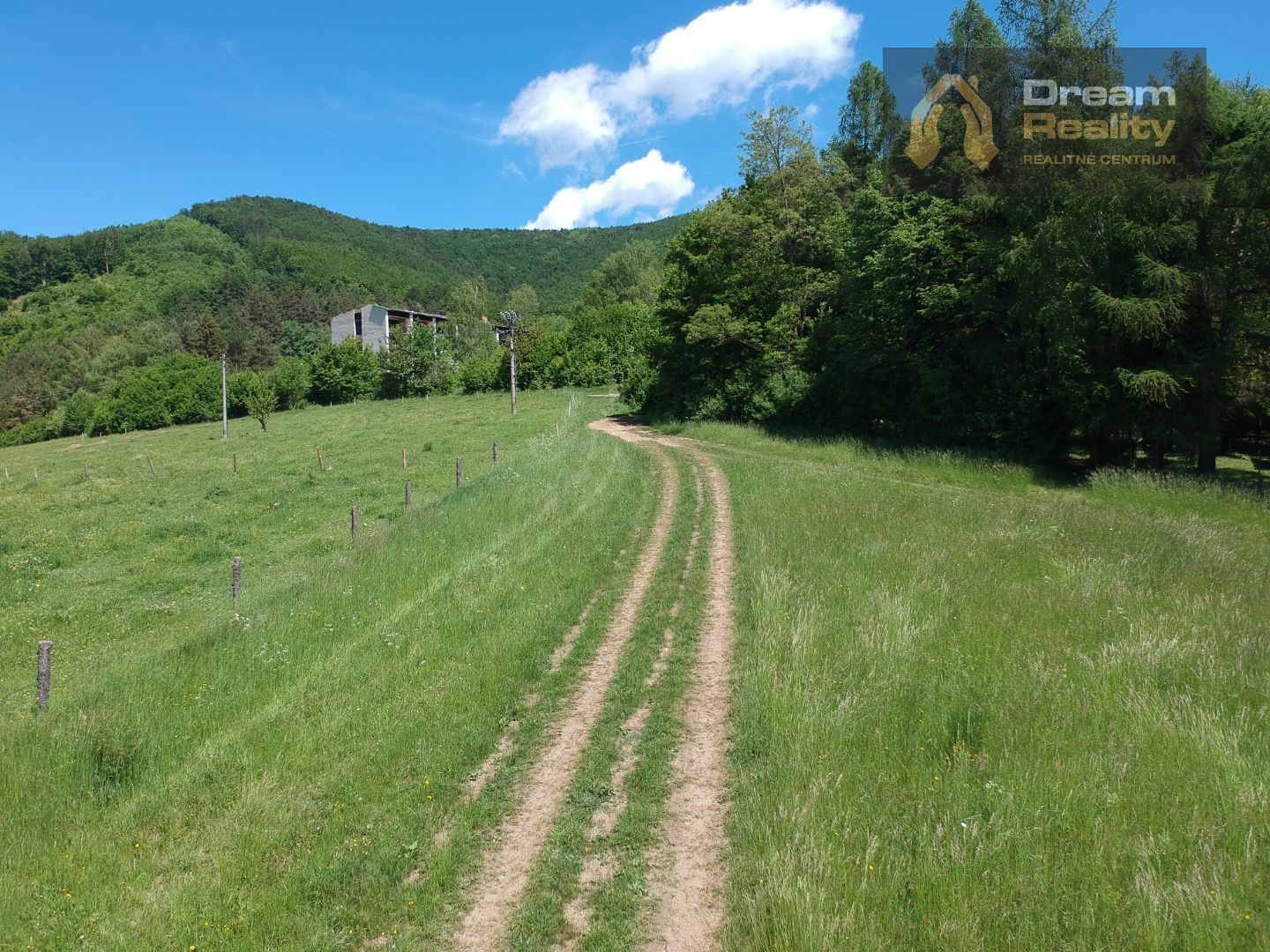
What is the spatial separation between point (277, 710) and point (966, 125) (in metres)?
32.5

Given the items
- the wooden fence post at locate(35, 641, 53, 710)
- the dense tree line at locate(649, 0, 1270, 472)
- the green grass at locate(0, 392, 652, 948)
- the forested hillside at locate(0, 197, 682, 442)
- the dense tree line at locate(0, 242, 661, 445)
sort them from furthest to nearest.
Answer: the forested hillside at locate(0, 197, 682, 442), the dense tree line at locate(0, 242, 661, 445), the dense tree line at locate(649, 0, 1270, 472), the wooden fence post at locate(35, 641, 53, 710), the green grass at locate(0, 392, 652, 948)

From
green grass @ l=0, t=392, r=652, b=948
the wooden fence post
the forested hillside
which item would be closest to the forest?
green grass @ l=0, t=392, r=652, b=948

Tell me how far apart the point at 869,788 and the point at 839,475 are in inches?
667

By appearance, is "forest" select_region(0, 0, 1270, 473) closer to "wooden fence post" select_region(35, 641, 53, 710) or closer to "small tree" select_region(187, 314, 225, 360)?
"wooden fence post" select_region(35, 641, 53, 710)

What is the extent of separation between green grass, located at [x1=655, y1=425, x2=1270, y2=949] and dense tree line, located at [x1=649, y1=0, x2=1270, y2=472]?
37.6 ft

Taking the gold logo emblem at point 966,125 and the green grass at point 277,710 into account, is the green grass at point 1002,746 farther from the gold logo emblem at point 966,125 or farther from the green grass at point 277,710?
the gold logo emblem at point 966,125

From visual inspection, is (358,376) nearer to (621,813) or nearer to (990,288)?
(990,288)

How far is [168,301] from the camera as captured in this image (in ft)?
468

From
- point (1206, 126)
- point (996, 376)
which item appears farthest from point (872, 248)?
point (1206, 126)

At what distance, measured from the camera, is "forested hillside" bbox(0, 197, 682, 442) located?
10344cm

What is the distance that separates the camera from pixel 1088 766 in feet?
18.7

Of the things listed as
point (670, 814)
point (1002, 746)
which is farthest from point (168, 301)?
point (1002, 746)

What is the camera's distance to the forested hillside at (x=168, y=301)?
10344 centimetres

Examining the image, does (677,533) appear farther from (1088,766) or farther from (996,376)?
(996,376)
